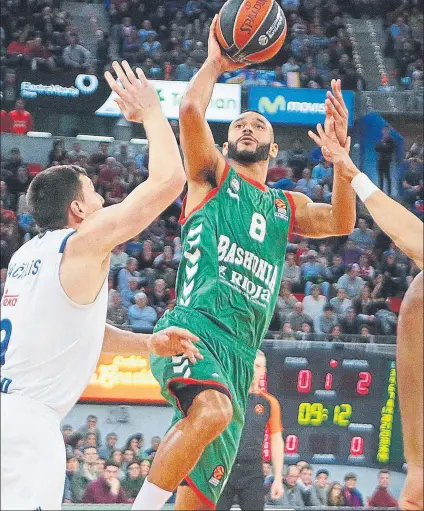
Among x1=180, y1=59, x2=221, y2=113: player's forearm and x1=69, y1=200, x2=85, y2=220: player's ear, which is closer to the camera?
x1=69, y1=200, x2=85, y2=220: player's ear

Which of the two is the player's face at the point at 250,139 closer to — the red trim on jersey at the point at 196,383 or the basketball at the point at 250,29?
the basketball at the point at 250,29

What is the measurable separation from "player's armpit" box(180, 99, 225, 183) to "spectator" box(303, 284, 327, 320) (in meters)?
7.74

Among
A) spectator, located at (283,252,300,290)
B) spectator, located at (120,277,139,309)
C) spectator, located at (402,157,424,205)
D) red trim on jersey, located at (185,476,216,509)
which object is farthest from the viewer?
spectator, located at (402,157,424,205)

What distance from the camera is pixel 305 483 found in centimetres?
1094

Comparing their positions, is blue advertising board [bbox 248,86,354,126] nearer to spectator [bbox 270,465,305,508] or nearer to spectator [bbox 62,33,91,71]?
spectator [bbox 62,33,91,71]

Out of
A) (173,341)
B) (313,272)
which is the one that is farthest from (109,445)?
(173,341)

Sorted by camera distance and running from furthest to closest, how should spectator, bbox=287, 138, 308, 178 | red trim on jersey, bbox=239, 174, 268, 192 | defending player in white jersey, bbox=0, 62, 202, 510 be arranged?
spectator, bbox=287, 138, 308, 178 → red trim on jersey, bbox=239, 174, 268, 192 → defending player in white jersey, bbox=0, 62, 202, 510

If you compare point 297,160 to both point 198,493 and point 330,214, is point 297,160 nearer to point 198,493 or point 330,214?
point 330,214


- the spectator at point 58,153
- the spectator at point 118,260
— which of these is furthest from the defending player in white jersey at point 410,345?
the spectator at point 58,153

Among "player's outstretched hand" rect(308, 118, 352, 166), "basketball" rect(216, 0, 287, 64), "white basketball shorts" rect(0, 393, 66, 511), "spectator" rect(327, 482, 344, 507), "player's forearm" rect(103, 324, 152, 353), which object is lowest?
"spectator" rect(327, 482, 344, 507)

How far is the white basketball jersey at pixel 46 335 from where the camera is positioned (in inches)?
166

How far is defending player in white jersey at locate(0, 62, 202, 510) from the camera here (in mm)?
4059

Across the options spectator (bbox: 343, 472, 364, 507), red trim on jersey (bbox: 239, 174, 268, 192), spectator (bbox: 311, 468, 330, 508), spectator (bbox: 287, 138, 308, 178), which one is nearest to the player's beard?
red trim on jersey (bbox: 239, 174, 268, 192)

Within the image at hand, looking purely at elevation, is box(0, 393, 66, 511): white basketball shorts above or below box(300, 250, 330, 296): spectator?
below
